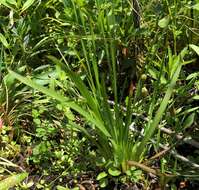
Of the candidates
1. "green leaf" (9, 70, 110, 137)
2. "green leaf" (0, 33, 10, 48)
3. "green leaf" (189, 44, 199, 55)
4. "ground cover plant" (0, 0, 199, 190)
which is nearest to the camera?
"green leaf" (9, 70, 110, 137)

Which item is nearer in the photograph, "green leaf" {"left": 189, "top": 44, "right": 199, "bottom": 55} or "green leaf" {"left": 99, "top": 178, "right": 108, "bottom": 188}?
"green leaf" {"left": 99, "top": 178, "right": 108, "bottom": 188}

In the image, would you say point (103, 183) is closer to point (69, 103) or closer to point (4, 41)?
point (69, 103)

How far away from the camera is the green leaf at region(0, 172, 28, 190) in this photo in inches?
61.3

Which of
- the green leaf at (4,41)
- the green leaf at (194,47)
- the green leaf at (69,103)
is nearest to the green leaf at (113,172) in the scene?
the green leaf at (69,103)

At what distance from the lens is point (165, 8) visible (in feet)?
6.15

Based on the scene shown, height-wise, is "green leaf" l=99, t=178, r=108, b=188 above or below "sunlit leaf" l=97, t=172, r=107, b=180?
below

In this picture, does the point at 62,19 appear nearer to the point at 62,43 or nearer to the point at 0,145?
the point at 62,43

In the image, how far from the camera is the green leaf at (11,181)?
1557 mm

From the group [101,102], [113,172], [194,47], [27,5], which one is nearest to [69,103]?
[101,102]

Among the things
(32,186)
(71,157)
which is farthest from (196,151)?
(32,186)

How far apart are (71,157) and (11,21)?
0.67 meters

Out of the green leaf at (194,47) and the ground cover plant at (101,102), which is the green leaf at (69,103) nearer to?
the ground cover plant at (101,102)

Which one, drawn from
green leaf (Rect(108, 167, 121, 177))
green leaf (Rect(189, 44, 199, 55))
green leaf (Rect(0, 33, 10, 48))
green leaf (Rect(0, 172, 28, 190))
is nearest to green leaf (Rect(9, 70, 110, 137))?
green leaf (Rect(108, 167, 121, 177))

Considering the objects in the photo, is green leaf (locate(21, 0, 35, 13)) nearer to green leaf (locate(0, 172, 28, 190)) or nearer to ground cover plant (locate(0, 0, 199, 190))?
ground cover plant (locate(0, 0, 199, 190))
